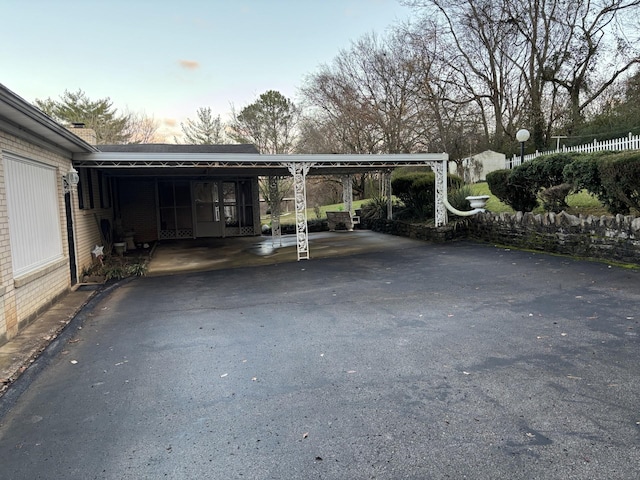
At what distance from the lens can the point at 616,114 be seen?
706 inches

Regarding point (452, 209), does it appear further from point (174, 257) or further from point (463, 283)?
point (174, 257)

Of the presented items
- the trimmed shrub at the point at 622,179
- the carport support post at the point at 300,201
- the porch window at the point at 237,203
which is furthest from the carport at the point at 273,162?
the trimmed shrub at the point at 622,179

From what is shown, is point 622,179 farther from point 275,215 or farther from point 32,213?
point 32,213

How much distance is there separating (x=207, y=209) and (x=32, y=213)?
10869 mm

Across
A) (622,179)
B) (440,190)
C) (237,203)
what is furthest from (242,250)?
(622,179)

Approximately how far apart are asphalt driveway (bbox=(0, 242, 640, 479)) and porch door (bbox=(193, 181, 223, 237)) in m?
10.8

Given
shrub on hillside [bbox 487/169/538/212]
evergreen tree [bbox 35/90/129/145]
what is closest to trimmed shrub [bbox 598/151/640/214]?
shrub on hillside [bbox 487/169/538/212]

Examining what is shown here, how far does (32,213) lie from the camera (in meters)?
6.02

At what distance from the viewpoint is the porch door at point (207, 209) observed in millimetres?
16734

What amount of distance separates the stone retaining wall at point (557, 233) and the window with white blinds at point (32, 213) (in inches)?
377

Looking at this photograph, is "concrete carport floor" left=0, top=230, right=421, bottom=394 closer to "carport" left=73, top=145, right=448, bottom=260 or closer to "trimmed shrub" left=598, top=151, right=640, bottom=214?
"carport" left=73, top=145, right=448, bottom=260

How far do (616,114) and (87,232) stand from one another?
20555 millimetres

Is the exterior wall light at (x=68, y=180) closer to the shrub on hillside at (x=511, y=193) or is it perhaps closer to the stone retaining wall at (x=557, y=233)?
the stone retaining wall at (x=557, y=233)

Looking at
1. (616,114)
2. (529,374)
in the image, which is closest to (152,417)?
(529,374)
